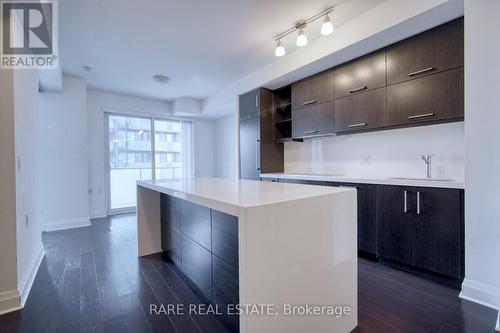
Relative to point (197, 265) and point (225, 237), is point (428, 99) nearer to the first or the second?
point (225, 237)

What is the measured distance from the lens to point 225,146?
620 centimetres

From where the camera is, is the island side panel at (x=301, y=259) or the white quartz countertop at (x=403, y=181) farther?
the white quartz countertop at (x=403, y=181)

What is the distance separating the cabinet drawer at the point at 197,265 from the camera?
1.65 m

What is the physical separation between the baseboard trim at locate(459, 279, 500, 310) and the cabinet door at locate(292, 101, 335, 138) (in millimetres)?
1925

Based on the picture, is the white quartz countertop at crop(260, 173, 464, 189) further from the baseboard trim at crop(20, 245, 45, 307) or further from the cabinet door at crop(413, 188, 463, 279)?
the baseboard trim at crop(20, 245, 45, 307)

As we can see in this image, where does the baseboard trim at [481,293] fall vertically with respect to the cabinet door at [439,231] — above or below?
below

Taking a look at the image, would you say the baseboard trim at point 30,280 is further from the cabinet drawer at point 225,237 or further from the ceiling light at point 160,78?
the ceiling light at point 160,78

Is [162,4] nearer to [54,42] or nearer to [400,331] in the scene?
[54,42]

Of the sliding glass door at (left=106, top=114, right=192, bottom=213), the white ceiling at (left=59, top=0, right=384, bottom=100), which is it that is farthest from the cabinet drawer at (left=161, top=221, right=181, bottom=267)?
the sliding glass door at (left=106, top=114, right=192, bottom=213)

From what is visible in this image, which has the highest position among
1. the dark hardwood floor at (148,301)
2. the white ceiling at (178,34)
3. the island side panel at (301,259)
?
the white ceiling at (178,34)

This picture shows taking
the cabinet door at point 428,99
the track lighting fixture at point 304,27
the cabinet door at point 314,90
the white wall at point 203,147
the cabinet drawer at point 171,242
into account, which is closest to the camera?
the cabinet door at point 428,99

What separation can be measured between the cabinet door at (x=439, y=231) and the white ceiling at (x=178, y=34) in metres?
1.84

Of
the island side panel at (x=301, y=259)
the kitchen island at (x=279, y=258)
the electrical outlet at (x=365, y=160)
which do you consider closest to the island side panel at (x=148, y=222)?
the kitchen island at (x=279, y=258)

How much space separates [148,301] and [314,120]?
2.74m
